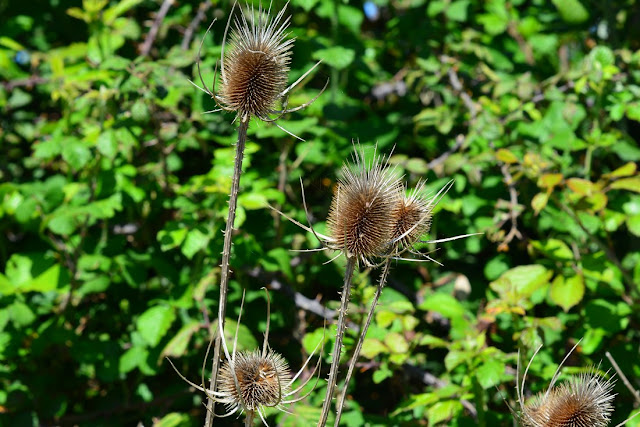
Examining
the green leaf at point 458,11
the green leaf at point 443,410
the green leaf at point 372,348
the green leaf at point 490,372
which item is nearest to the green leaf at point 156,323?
the green leaf at point 372,348

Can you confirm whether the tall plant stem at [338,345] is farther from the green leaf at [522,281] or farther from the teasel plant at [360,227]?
the green leaf at [522,281]

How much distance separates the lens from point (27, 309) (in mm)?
2414

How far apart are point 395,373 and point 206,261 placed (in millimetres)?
800

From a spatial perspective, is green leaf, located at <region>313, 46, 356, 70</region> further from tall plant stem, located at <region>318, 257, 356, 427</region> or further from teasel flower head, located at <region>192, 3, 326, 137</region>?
tall plant stem, located at <region>318, 257, 356, 427</region>

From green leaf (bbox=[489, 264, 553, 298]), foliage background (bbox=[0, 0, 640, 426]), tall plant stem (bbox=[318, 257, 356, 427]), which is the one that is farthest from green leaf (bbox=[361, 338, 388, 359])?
tall plant stem (bbox=[318, 257, 356, 427])

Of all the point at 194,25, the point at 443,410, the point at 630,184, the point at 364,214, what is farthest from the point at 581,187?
the point at 194,25

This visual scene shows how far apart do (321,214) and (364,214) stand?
5.71 feet

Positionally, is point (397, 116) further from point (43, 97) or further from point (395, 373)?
point (43, 97)

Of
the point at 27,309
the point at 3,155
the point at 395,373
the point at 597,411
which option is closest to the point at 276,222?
the point at 395,373

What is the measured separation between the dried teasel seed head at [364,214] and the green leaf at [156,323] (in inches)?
49.0

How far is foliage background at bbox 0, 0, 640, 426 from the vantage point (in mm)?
2258

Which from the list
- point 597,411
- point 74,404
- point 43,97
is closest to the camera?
point 597,411

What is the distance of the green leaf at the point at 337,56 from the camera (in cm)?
259

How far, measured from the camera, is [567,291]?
218 cm
